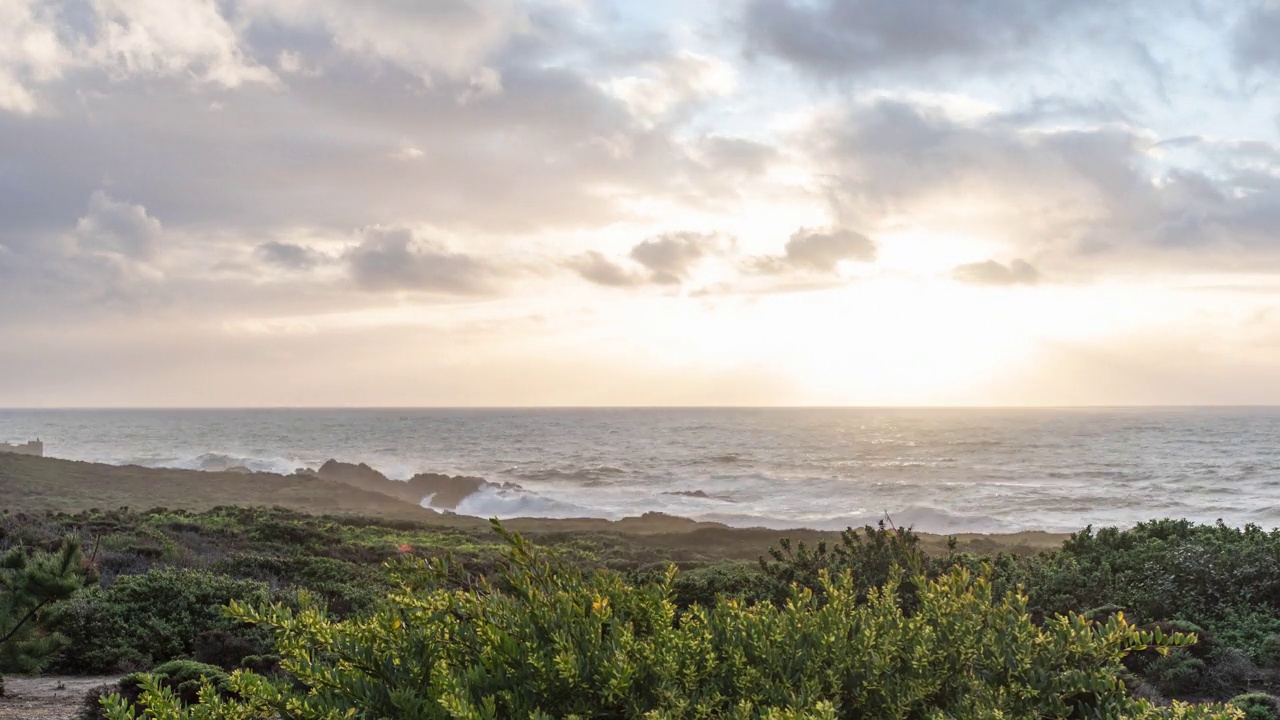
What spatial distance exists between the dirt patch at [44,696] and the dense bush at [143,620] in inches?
13.4

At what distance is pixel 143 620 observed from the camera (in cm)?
1006

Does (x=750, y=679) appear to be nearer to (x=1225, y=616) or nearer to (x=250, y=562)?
(x=1225, y=616)

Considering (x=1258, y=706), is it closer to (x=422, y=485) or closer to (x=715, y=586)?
(x=715, y=586)

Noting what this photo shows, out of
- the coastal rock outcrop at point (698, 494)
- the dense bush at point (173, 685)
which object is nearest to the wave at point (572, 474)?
the coastal rock outcrop at point (698, 494)

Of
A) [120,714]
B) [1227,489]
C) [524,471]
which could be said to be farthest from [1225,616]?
[524,471]

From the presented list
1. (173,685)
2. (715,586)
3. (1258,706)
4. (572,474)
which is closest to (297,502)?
(572,474)

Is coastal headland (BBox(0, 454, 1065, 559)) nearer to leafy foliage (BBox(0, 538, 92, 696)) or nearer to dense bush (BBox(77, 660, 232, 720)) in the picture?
dense bush (BBox(77, 660, 232, 720))

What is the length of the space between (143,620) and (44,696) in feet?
6.53

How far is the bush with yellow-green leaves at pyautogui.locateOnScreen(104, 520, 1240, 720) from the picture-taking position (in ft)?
10.3

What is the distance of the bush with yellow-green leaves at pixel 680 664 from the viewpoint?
124 inches

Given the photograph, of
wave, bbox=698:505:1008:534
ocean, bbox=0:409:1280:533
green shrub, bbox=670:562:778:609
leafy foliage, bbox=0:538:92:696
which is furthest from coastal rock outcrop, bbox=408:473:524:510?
leafy foliage, bbox=0:538:92:696

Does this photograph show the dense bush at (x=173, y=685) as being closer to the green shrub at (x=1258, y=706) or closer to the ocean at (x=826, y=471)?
the green shrub at (x=1258, y=706)

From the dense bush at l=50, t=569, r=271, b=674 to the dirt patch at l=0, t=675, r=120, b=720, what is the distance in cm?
34

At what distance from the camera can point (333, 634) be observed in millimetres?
3592
